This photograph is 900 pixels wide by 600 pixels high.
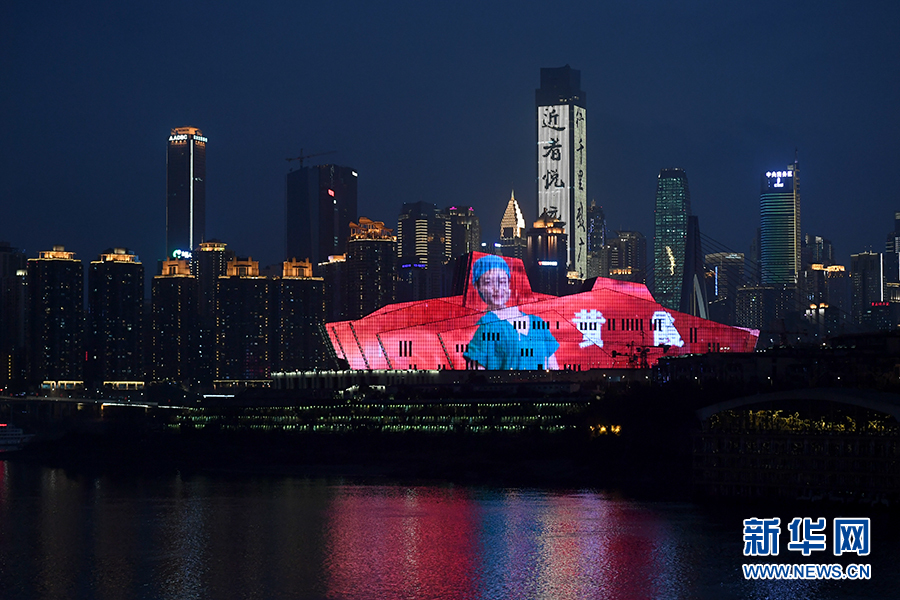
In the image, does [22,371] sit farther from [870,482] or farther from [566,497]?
[870,482]

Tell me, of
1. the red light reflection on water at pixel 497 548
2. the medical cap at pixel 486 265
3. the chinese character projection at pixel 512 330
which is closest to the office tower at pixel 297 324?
the chinese character projection at pixel 512 330

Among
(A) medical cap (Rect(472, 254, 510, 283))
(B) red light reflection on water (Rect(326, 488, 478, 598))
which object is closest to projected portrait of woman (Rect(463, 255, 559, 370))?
(A) medical cap (Rect(472, 254, 510, 283))

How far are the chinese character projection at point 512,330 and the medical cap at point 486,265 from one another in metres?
0.08

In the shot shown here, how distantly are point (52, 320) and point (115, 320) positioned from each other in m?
8.48

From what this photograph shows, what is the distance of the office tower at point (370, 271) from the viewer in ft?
630

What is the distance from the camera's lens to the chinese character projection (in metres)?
104

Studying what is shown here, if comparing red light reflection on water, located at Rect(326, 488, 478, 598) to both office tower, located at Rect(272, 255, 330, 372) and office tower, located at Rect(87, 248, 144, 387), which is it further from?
office tower, located at Rect(272, 255, 330, 372)

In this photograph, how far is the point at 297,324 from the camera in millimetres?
188875

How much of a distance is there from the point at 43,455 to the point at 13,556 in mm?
59820

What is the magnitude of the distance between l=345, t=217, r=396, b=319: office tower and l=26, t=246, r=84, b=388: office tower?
40895 mm

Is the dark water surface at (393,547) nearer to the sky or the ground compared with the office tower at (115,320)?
nearer to the ground

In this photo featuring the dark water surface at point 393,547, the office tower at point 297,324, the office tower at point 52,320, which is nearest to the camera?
the dark water surface at point 393,547

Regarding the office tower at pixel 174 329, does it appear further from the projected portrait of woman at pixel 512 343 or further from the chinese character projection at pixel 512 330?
the projected portrait of woman at pixel 512 343

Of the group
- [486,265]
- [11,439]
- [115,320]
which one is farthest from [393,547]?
[115,320]
